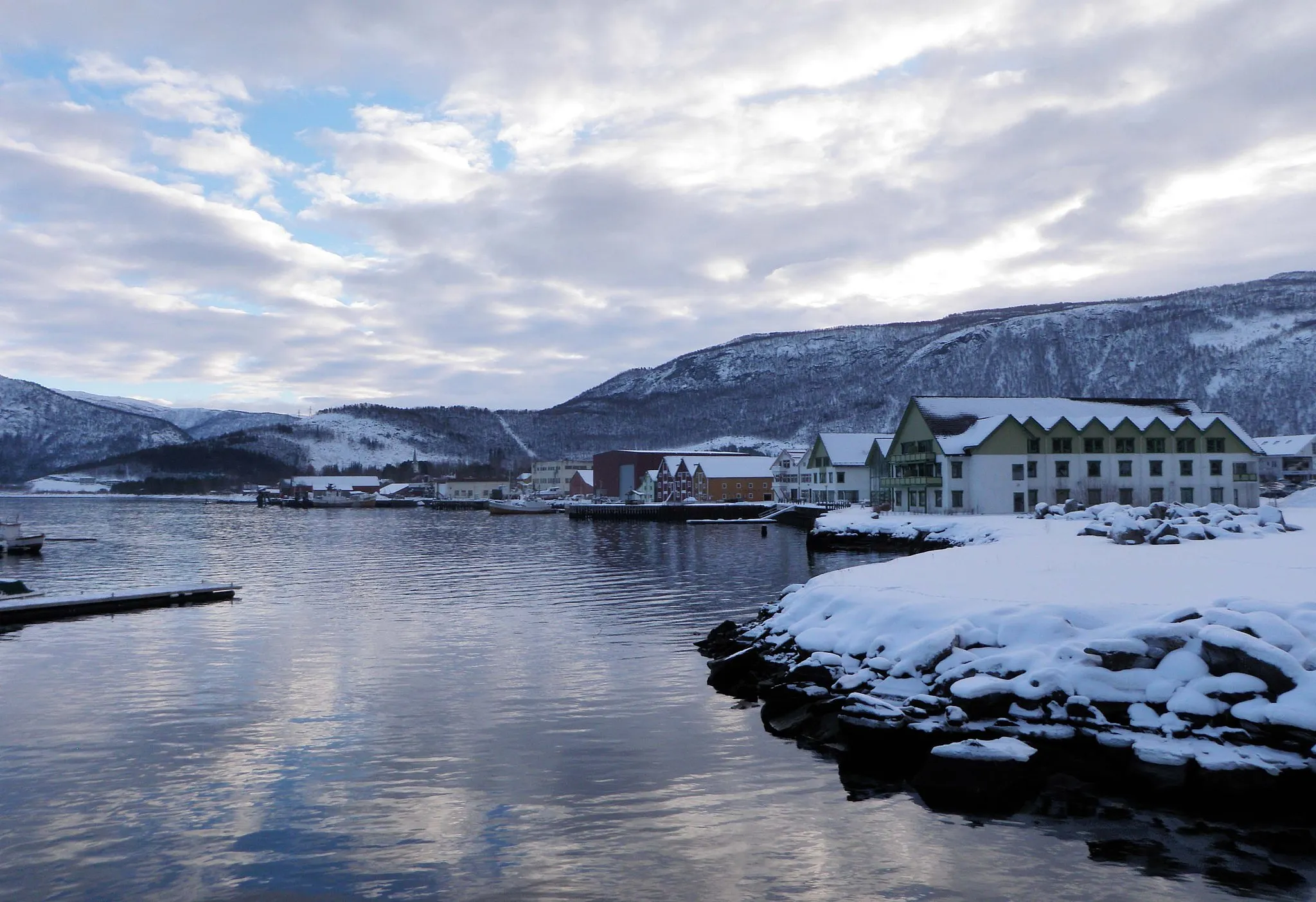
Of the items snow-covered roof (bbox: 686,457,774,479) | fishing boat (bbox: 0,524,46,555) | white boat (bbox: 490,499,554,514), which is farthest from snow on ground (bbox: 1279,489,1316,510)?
white boat (bbox: 490,499,554,514)

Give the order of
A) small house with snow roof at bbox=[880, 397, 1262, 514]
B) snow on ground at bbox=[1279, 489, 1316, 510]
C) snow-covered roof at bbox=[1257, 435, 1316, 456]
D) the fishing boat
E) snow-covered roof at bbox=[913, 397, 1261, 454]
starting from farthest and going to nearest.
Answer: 1. snow-covered roof at bbox=[1257, 435, 1316, 456]
2. snow-covered roof at bbox=[913, 397, 1261, 454]
3. snow on ground at bbox=[1279, 489, 1316, 510]
4. small house with snow roof at bbox=[880, 397, 1262, 514]
5. the fishing boat

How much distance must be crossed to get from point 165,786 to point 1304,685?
19471mm

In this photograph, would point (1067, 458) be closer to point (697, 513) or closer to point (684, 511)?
point (697, 513)

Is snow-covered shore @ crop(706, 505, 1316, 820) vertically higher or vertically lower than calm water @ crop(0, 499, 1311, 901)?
higher

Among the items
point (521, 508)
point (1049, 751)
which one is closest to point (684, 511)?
point (521, 508)

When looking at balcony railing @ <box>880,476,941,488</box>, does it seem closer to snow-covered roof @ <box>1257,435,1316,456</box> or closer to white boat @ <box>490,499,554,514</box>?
white boat @ <box>490,499,554,514</box>

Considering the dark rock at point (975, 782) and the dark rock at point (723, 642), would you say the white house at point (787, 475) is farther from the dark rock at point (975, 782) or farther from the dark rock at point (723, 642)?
the dark rock at point (975, 782)

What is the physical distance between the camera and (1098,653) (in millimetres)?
17109

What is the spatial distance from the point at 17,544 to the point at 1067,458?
86461 millimetres

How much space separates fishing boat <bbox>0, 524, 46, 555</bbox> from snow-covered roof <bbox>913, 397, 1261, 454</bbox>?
74.4 metres

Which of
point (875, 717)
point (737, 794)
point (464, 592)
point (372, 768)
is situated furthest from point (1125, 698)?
point (464, 592)

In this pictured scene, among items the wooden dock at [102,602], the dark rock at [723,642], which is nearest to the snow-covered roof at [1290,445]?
the dark rock at [723,642]

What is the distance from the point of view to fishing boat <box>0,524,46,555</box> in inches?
2768

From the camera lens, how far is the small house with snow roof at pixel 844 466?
10625cm
